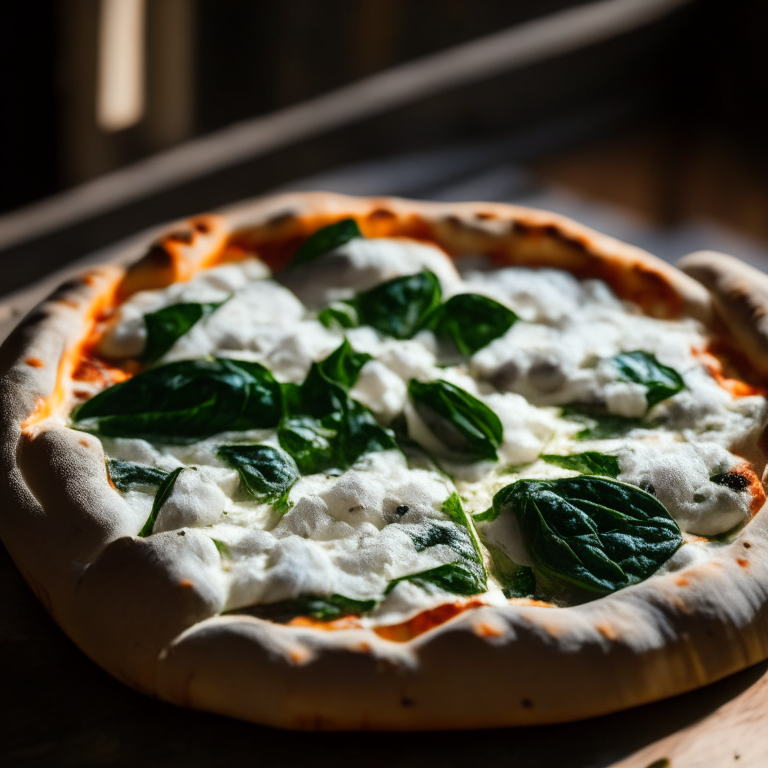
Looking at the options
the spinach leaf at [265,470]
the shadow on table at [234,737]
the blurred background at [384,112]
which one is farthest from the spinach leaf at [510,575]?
the blurred background at [384,112]

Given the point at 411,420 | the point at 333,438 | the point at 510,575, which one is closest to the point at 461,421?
the point at 411,420

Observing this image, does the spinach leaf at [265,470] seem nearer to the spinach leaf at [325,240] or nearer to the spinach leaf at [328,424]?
the spinach leaf at [328,424]

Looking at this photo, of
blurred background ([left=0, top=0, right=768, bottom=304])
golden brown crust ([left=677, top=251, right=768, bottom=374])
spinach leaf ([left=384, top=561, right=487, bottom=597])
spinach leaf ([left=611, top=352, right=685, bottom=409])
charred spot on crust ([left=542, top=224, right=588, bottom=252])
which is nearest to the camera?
spinach leaf ([left=384, top=561, right=487, bottom=597])

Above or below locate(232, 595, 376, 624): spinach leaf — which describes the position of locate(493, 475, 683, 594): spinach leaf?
above

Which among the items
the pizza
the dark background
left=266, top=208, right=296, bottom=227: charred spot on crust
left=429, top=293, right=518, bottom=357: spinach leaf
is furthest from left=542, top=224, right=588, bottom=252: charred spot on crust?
the dark background

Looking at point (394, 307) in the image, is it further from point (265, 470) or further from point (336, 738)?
point (336, 738)

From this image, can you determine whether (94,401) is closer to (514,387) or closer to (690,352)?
(514,387)

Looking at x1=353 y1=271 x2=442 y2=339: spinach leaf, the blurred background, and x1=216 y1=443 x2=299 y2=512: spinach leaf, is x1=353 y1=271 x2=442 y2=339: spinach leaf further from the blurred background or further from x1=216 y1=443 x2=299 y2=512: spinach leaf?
the blurred background

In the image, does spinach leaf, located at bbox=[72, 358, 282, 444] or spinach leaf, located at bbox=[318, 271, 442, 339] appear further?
spinach leaf, located at bbox=[318, 271, 442, 339]
